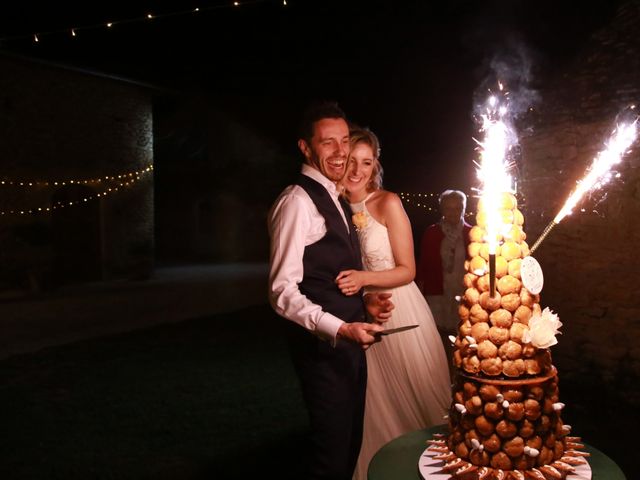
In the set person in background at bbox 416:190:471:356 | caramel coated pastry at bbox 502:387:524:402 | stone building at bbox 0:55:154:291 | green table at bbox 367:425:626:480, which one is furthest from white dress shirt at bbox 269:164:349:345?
stone building at bbox 0:55:154:291

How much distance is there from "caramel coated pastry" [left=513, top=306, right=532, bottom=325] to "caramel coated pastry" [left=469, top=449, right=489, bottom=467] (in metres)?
0.47

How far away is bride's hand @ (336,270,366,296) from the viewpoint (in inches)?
105

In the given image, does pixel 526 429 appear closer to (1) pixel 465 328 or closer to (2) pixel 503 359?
(2) pixel 503 359

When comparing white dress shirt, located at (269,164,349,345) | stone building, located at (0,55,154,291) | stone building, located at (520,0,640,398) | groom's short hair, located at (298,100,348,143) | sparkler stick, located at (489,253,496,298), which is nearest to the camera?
sparkler stick, located at (489,253,496,298)

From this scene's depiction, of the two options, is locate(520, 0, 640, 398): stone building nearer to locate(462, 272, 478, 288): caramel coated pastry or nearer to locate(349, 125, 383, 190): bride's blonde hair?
locate(349, 125, 383, 190): bride's blonde hair

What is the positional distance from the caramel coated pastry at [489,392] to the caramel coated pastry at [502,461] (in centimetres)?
19

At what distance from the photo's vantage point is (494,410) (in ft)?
6.62

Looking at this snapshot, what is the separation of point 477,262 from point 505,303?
178 millimetres

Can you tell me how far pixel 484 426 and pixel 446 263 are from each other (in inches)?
125

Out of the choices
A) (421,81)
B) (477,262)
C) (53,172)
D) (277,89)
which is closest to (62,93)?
(53,172)

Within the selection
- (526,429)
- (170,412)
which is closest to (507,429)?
(526,429)

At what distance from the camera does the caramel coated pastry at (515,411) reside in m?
1.99

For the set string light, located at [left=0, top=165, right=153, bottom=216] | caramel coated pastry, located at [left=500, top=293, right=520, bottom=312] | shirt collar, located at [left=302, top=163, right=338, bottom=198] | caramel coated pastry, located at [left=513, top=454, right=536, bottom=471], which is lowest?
caramel coated pastry, located at [left=513, top=454, right=536, bottom=471]

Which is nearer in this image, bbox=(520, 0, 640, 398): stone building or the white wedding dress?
the white wedding dress
